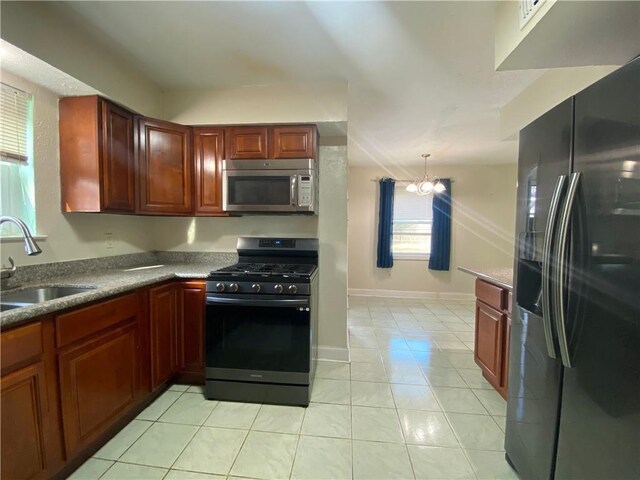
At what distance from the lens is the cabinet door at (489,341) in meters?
2.09

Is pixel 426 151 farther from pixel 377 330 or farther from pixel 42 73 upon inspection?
pixel 42 73

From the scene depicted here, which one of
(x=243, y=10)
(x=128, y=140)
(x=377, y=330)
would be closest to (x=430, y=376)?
(x=377, y=330)

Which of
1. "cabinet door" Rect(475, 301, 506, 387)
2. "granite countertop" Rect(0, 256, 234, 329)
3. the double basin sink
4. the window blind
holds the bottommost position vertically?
"cabinet door" Rect(475, 301, 506, 387)

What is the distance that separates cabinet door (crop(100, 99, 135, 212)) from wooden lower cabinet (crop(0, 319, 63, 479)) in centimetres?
105

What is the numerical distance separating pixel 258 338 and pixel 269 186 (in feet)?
3.95

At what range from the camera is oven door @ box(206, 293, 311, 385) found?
79.1 inches

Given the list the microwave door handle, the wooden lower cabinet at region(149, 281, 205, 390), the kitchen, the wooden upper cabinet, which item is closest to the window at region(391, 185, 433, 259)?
the kitchen

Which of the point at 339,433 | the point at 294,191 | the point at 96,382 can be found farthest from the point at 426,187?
the point at 96,382

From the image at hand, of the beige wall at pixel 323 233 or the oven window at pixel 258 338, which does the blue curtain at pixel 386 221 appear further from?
the oven window at pixel 258 338

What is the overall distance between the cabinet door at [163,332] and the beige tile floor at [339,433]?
0.73 feet

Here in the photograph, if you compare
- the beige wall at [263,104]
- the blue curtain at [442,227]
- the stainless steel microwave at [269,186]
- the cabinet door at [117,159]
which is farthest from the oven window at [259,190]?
the blue curtain at [442,227]

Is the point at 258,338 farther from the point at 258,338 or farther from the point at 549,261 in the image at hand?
the point at 549,261

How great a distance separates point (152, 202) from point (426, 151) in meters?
3.73

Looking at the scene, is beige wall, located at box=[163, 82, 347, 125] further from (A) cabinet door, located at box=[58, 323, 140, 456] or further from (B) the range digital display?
(A) cabinet door, located at box=[58, 323, 140, 456]
